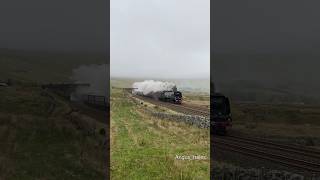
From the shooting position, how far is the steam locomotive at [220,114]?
15.5m

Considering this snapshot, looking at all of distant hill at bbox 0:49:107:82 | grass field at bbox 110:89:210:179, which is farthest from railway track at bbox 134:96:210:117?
distant hill at bbox 0:49:107:82

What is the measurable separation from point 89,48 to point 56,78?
64.7 inches

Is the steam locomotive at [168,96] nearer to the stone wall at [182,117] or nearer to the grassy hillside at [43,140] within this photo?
the stone wall at [182,117]

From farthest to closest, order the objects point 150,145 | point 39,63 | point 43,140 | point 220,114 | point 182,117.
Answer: point 182,117 < point 150,145 < point 220,114 < point 39,63 < point 43,140

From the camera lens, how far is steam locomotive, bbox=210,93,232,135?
15.5 metres

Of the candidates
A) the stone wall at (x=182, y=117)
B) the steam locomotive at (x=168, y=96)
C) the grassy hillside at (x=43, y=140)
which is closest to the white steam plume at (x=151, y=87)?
the steam locomotive at (x=168, y=96)

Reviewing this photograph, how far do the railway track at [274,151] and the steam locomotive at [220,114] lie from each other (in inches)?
19.3

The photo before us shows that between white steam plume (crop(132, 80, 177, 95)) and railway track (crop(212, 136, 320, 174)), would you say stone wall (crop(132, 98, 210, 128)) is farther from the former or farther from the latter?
railway track (crop(212, 136, 320, 174))

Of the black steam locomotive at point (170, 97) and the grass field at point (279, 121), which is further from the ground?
the black steam locomotive at point (170, 97)

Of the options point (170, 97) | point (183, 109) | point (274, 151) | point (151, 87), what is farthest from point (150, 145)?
point (274, 151)

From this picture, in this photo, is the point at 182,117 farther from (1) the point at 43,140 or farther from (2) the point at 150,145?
(1) the point at 43,140

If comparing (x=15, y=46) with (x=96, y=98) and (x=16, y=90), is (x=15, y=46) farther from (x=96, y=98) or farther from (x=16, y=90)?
(x=96, y=98)

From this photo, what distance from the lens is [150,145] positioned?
15.9 m

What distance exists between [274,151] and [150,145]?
4634 millimetres
